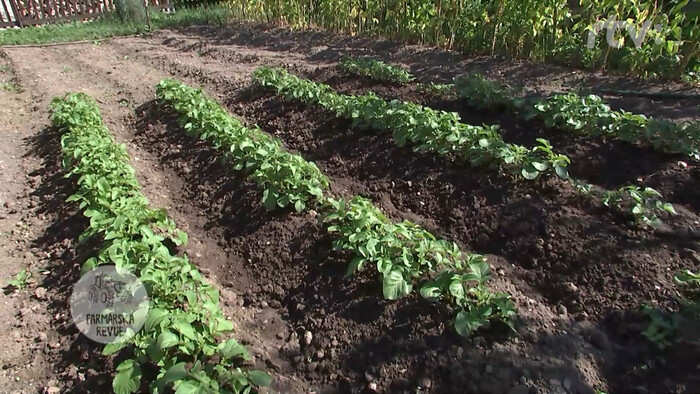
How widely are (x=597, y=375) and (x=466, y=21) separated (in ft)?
20.2

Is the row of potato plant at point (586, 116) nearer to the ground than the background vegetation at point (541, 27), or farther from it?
nearer to the ground

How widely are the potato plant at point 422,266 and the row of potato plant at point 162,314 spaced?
33.7 inches

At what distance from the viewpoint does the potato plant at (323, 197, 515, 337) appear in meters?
2.58

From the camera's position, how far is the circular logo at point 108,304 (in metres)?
2.64

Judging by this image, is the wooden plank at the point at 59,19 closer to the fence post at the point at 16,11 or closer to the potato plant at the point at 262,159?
the fence post at the point at 16,11

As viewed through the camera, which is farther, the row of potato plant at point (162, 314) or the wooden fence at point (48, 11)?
the wooden fence at point (48, 11)

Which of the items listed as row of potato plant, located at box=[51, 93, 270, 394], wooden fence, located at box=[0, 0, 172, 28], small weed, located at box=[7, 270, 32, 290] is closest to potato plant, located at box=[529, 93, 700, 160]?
row of potato plant, located at box=[51, 93, 270, 394]

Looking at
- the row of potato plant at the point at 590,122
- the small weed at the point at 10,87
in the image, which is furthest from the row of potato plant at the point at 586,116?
the small weed at the point at 10,87

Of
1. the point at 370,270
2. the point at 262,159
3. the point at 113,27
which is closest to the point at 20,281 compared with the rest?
the point at 262,159

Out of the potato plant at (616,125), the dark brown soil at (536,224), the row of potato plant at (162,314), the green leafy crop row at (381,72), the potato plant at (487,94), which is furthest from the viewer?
the green leafy crop row at (381,72)

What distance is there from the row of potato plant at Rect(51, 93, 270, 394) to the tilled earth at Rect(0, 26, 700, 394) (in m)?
0.25

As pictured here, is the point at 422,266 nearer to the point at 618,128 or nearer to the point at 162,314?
the point at 162,314

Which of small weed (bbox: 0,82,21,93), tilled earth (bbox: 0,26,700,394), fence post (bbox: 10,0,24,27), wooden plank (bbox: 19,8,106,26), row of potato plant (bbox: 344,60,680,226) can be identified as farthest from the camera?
wooden plank (bbox: 19,8,106,26)

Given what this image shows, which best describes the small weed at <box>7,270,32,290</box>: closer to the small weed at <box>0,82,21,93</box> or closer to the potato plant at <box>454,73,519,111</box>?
the potato plant at <box>454,73,519,111</box>
